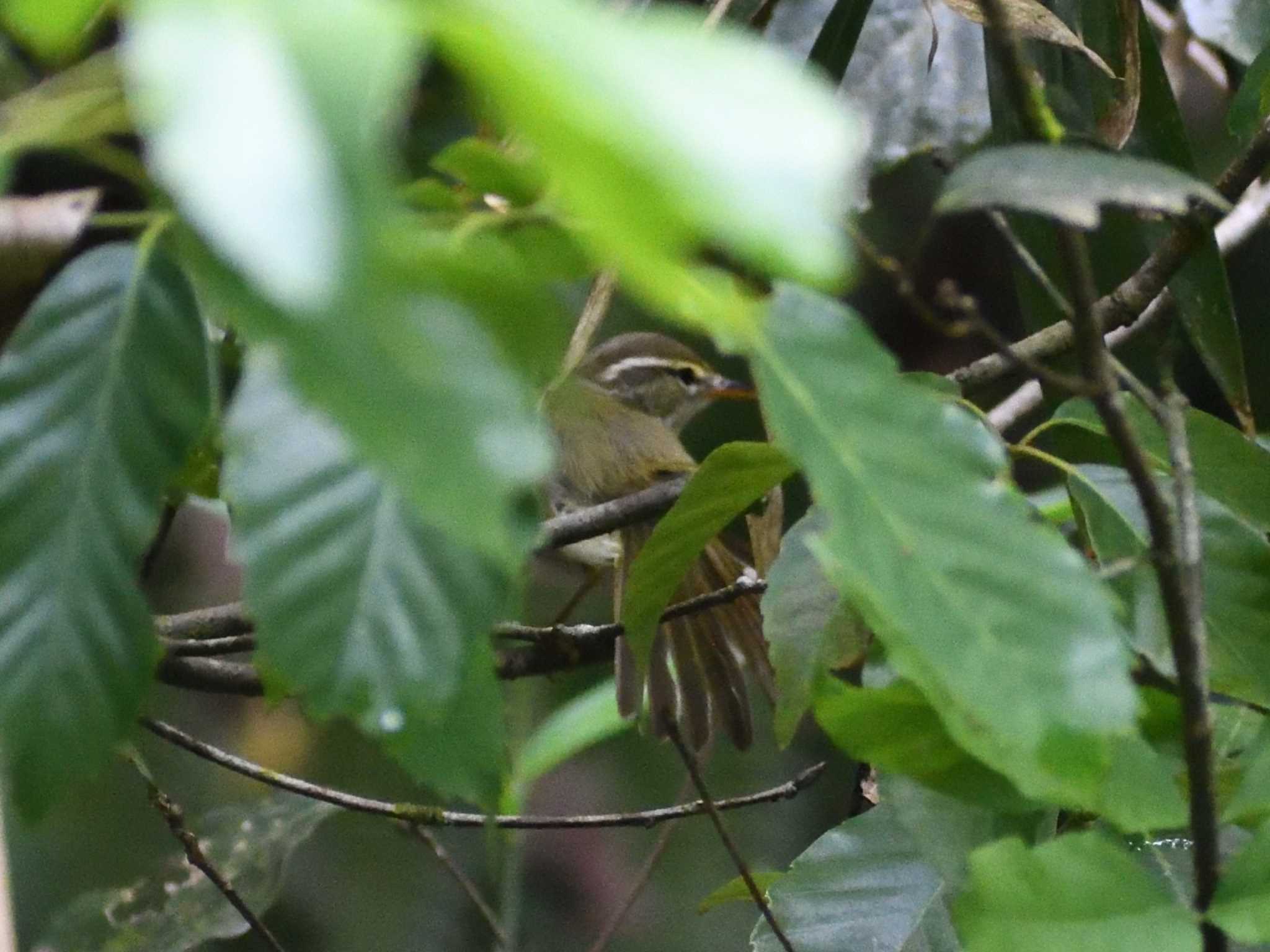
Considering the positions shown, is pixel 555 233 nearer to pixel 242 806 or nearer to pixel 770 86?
pixel 770 86

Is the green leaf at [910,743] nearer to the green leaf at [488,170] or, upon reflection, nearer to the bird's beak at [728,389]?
the green leaf at [488,170]

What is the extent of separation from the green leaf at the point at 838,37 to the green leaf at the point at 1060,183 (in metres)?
0.84

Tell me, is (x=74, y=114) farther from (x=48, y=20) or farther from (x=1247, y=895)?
(x=1247, y=895)

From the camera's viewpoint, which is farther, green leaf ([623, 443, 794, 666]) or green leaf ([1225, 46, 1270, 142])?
green leaf ([1225, 46, 1270, 142])

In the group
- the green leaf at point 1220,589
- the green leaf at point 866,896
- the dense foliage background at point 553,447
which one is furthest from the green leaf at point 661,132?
the green leaf at point 866,896

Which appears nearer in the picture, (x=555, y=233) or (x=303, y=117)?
(x=303, y=117)

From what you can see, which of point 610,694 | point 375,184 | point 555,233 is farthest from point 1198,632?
point 610,694

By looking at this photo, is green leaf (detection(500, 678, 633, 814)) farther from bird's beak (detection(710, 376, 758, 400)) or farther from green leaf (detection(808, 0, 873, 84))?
green leaf (detection(808, 0, 873, 84))

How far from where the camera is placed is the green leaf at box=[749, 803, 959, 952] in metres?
0.91

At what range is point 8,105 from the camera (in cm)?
48

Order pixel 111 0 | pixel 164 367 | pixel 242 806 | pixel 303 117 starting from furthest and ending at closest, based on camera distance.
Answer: pixel 242 806
pixel 164 367
pixel 111 0
pixel 303 117

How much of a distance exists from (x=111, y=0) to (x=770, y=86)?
0.23 m

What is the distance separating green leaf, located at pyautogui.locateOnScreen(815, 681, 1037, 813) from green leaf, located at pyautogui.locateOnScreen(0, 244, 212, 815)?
0.33 meters

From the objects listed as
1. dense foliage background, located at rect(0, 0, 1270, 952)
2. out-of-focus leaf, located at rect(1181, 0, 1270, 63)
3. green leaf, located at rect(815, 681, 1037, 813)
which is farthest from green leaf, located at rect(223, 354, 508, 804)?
out-of-focus leaf, located at rect(1181, 0, 1270, 63)
